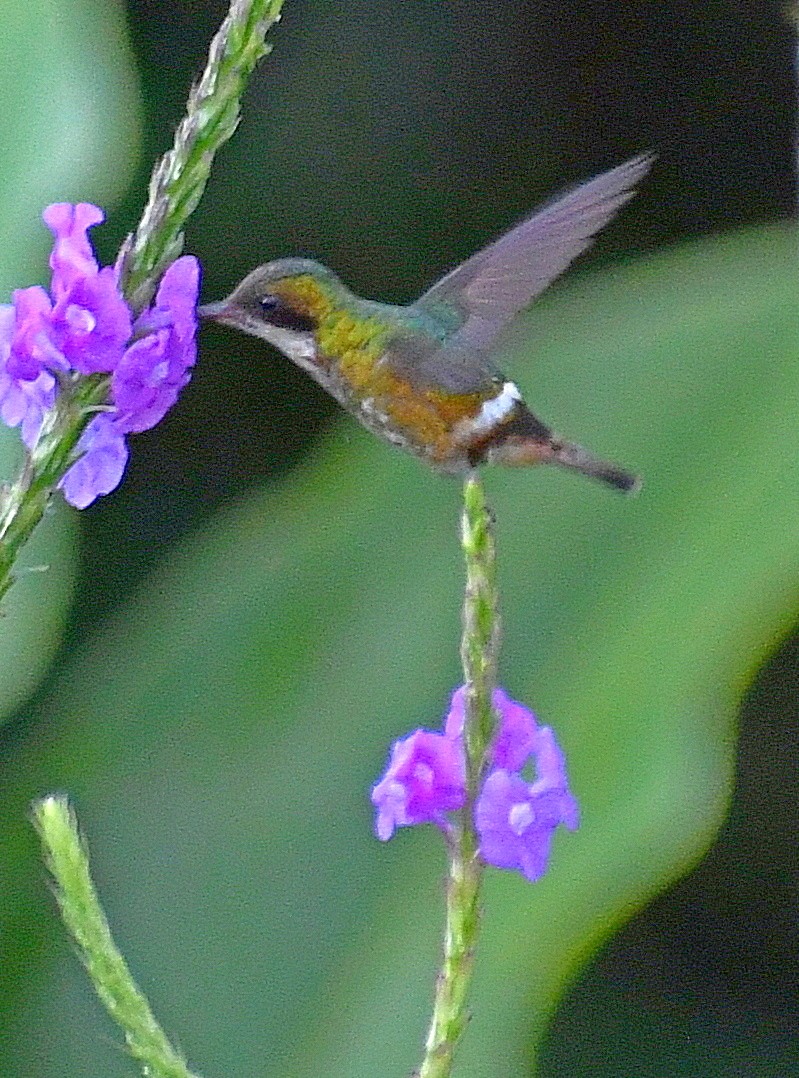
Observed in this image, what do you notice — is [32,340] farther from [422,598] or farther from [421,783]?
[422,598]

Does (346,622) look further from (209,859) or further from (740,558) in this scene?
(740,558)

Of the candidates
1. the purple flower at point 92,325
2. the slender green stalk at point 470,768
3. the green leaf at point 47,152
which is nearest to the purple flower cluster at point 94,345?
the purple flower at point 92,325

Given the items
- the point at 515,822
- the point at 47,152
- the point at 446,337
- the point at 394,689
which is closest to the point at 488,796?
the point at 515,822

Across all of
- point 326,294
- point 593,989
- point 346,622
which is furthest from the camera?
point 593,989

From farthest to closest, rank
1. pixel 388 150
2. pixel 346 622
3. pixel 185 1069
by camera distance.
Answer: pixel 388 150
pixel 346 622
pixel 185 1069

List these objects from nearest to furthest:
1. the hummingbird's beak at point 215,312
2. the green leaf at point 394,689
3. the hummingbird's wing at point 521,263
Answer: the hummingbird's beak at point 215,312 → the hummingbird's wing at point 521,263 → the green leaf at point 394,689

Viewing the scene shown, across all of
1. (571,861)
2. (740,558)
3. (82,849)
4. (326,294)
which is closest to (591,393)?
(740,558)

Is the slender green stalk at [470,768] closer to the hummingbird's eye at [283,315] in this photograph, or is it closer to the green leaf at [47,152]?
the hummingbird's eye at [283,315]
